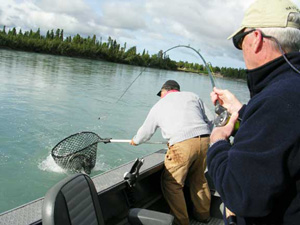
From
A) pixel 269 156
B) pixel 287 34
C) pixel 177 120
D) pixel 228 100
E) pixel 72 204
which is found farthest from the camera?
pixel 177 120

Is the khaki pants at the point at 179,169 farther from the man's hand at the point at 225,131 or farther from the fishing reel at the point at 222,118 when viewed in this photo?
the man's hand at the point at 225,131

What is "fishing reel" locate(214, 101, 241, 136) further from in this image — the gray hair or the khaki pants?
the khaki pants

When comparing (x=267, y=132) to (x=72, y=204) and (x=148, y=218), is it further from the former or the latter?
(x=148, y=218)

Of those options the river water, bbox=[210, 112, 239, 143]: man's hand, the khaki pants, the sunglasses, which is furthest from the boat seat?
the river water

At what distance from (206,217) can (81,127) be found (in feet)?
23.9

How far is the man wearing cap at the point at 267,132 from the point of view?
118cm

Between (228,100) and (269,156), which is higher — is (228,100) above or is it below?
above

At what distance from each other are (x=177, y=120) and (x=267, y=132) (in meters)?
2.62

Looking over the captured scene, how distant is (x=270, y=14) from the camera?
138cm

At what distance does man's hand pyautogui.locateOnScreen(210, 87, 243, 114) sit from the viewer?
1.97 meters

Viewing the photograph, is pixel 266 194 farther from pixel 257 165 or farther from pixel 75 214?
pixel 75 214

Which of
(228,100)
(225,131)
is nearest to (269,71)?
(225,131)

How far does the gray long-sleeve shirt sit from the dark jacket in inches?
94.6

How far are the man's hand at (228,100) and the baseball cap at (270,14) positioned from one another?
2.00 feet
